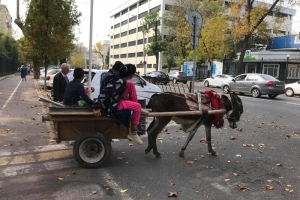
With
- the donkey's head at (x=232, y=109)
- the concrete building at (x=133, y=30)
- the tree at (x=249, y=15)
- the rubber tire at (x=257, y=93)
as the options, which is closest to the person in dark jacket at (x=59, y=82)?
the donkey's head at (x=232, y=109)

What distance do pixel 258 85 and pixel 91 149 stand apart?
16.4 meters

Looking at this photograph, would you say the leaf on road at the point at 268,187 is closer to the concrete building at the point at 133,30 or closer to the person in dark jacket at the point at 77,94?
the person in dark jacket at the point at 77,94

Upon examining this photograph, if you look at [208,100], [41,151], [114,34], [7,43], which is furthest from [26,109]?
[114,34]

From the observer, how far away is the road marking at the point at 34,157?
215 inches

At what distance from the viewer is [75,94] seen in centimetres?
553

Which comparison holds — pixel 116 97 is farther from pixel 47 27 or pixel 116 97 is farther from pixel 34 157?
pixel 47 27

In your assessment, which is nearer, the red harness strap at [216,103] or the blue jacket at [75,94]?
the blue jacket at [75,94]

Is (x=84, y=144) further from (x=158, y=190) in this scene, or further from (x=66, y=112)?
(x=158, y=190)

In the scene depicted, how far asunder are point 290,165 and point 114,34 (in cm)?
9432

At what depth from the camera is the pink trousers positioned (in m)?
5.04

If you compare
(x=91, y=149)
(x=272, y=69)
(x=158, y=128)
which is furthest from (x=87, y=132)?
(x=272, y=69)

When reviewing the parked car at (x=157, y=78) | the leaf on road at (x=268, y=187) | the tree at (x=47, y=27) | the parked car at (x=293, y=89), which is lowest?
the leaf on road at (x=268, y=187)

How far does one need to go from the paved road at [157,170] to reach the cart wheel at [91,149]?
0.16 m

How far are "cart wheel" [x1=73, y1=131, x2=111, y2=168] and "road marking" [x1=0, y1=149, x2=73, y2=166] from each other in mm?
763
